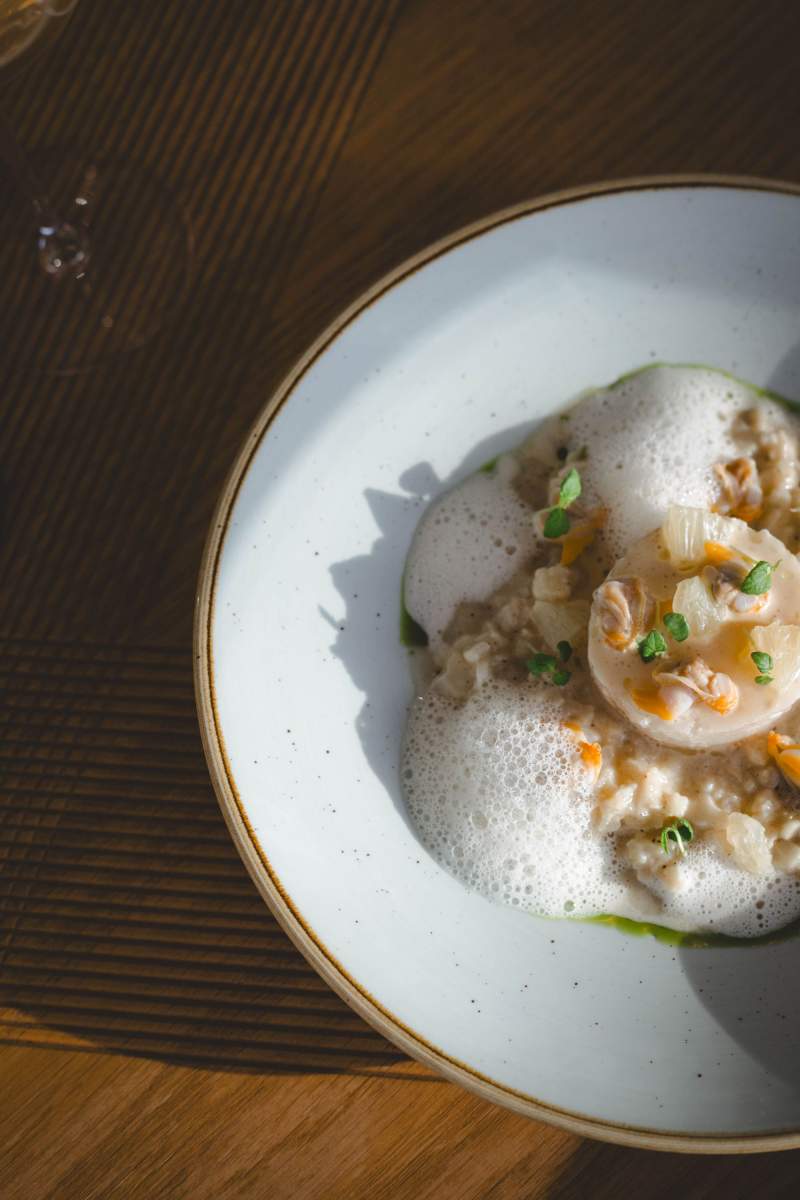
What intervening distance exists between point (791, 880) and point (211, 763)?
0.66 m

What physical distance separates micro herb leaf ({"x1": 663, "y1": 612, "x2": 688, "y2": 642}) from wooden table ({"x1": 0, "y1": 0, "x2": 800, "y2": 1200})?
569 millimetres

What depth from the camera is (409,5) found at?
1.59m

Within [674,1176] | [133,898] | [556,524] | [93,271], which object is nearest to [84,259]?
[93,271]

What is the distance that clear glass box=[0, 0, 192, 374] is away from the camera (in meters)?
1.54

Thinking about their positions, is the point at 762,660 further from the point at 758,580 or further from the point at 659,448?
the point at 659,448

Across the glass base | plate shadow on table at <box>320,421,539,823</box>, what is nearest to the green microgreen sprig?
plate shadow on table at <box>320,421,539,823</box>

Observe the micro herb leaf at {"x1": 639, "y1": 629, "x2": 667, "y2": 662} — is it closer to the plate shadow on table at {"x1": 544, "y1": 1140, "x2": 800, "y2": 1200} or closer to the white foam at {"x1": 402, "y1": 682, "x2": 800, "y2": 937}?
the white foam at {"x1": 402, "y1": 682, "x2": 800, "y2": 937}

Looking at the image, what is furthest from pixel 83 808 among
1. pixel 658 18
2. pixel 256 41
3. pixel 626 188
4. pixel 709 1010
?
pixel 658 18

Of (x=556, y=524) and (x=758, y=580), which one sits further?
(x=556, y=524)

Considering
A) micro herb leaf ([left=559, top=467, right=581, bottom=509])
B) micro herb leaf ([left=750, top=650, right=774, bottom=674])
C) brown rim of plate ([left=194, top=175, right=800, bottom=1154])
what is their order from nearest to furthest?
1. brown rim of plate ([left=194, top=175, right=800, bottom=1154])
2. micro herb leaf ([left=750, top=650, right=774, bottom=674])
3. micro herb leaf ([left=559, top=467, right=581, bottom=509])

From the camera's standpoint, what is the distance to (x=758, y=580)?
121 cm

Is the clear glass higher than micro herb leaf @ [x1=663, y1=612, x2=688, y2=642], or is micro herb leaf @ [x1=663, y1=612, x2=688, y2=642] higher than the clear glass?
micro herb leaf @ [x1=663, y1=612, x2=688, y2=642]

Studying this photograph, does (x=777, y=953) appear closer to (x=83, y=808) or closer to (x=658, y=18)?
(x=83, y=808)

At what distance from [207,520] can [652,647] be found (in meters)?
0.60
